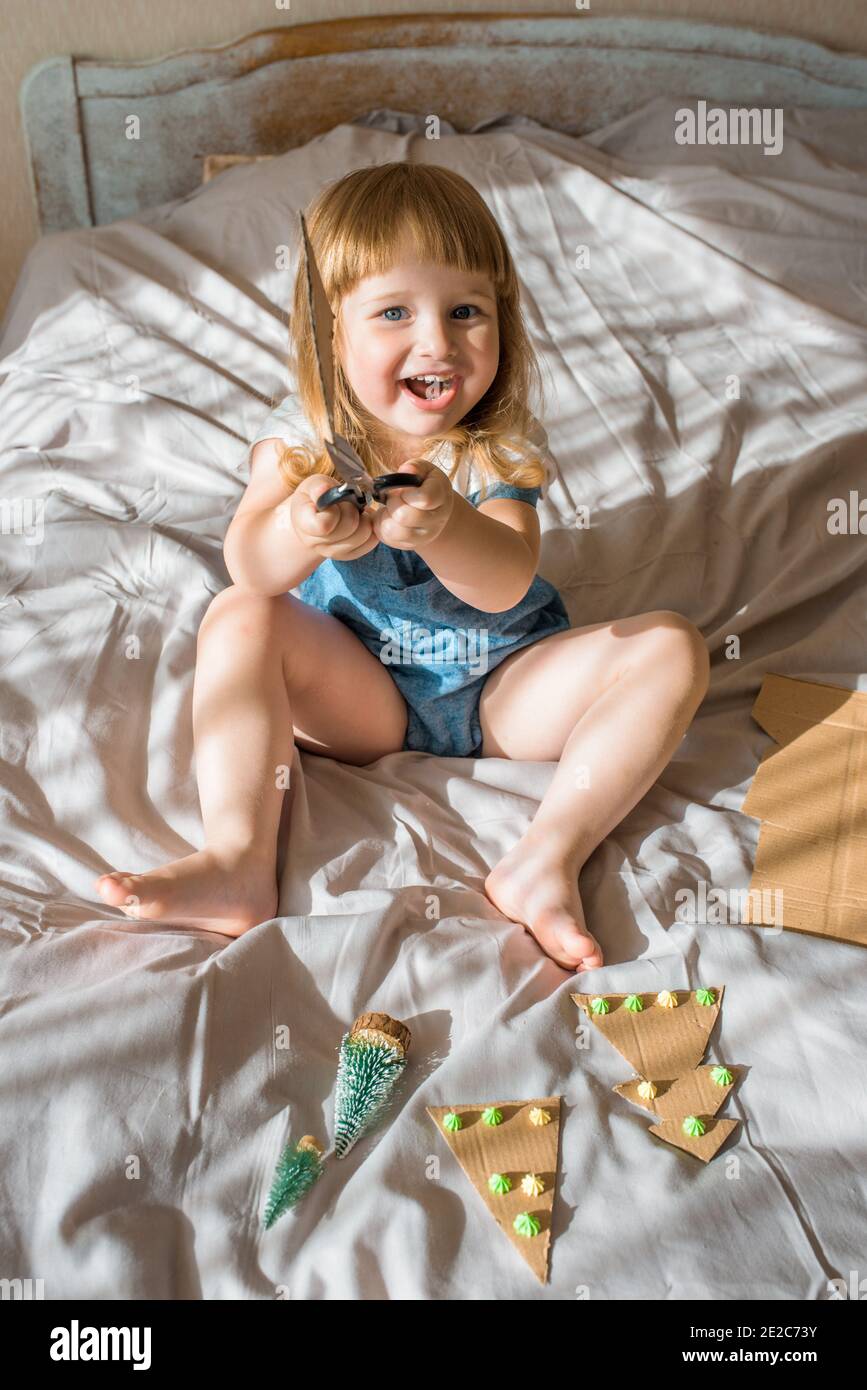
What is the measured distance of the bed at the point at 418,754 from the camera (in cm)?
75

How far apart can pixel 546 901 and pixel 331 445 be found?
0.38m

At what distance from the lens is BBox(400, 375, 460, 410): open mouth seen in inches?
38.7

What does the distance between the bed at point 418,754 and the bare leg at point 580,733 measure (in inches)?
1.2

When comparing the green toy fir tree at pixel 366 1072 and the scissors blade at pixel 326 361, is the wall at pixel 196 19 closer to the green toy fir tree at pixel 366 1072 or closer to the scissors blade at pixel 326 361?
the scissors blade at pixel 326 361

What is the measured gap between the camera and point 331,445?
855 mm

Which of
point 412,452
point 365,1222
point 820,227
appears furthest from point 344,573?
point 820,227

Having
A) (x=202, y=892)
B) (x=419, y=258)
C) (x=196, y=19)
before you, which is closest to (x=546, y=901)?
(x=202, y=892)

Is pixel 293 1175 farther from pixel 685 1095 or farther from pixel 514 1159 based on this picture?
pixel 685 1095

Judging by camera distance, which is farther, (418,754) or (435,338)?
(418,754)

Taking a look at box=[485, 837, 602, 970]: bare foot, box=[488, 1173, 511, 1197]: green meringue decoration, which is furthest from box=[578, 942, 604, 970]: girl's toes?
box=[488, 1173, 511, 1197]: green meringue decoration

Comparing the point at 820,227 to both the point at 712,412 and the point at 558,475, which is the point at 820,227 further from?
the point at 558,475

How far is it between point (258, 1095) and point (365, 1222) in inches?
4.7

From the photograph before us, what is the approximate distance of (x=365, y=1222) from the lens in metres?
0.73
